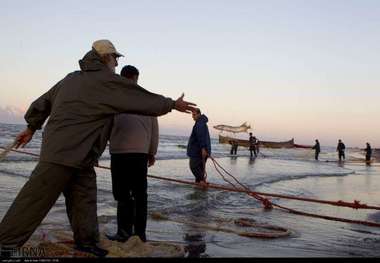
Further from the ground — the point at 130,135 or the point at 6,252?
the point at 130,135

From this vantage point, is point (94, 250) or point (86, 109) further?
point (94, 250)

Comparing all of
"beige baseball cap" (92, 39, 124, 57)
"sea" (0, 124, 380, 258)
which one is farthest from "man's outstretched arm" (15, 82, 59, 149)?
"sea" (0, 124, 380, 258)

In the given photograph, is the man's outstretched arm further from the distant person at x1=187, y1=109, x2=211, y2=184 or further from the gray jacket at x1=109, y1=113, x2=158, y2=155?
the distant person at x1=187, y1=109, x2=211, y2=184

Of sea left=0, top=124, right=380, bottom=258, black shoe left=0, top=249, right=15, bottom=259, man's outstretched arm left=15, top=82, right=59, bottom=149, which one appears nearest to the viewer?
black shoe left=0, top=249, right=15, bottom=259

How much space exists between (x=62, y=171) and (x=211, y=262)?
127cm

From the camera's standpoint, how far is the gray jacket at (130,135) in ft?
15.8

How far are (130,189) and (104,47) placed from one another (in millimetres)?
1515

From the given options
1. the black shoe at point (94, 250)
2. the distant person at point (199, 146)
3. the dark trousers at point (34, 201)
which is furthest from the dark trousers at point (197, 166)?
the dark trousers at point (34, 201)

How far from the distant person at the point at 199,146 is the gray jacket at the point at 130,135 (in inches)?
182

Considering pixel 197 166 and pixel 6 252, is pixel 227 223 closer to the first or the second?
pixel 6 252

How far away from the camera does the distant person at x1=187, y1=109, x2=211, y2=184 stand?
9.98 m

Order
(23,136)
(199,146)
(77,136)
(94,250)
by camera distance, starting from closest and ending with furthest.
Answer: (77,136) → (94,250) → (23,136) → (199,146)

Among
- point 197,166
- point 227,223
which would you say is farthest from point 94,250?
point 197,166

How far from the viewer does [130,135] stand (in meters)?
4.84
